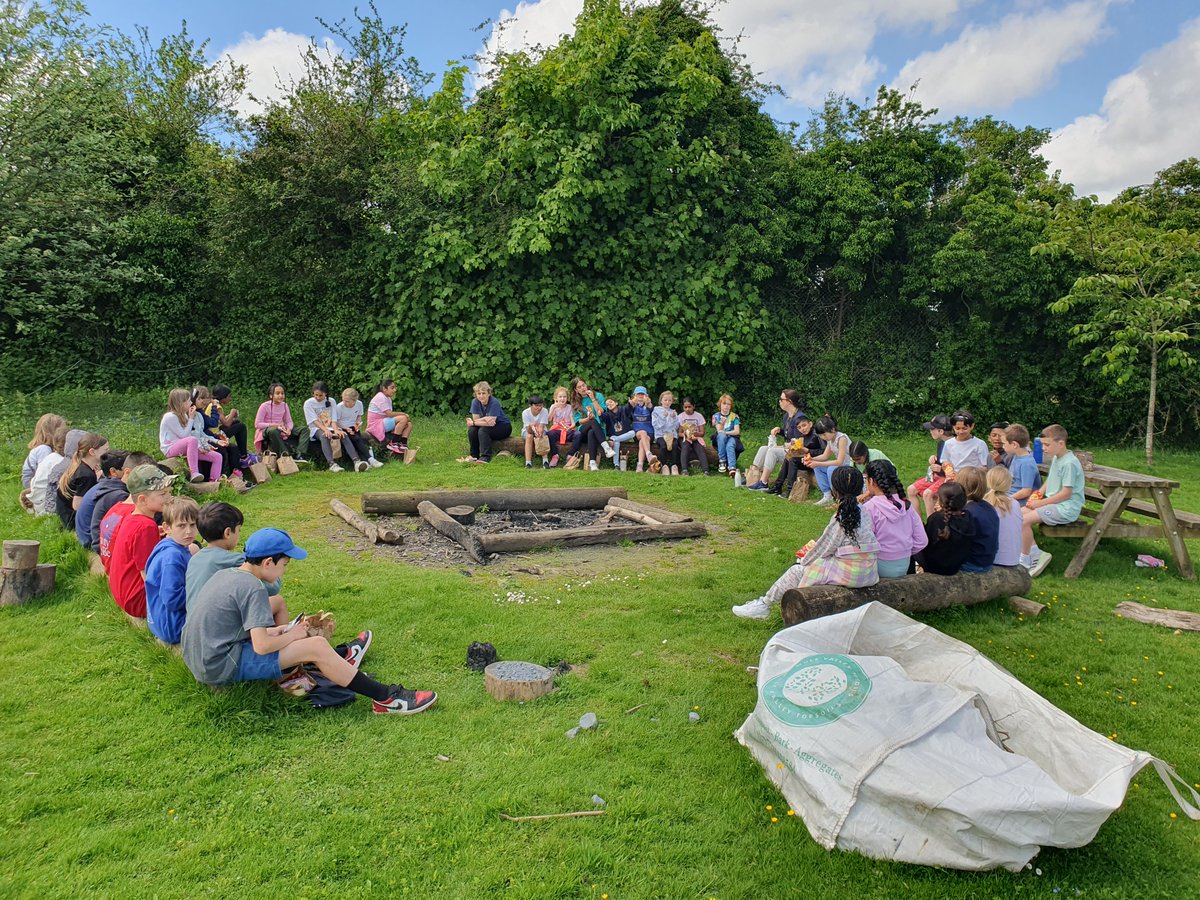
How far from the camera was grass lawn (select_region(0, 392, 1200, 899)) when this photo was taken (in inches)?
119

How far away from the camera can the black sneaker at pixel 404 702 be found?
4227 mm

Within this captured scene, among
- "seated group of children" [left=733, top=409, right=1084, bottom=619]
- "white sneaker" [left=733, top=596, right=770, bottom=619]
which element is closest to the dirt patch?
"white sneaker" [left=733, top=596, right=770, bottom=619]

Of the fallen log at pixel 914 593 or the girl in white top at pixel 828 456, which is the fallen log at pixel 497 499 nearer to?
the girl in white top at pixel 828 456

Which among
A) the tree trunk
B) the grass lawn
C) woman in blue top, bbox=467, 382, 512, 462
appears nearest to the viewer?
the grass lawn

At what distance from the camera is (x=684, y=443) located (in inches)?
465

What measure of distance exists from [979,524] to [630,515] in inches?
153

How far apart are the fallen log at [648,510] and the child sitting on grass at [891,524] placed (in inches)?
114

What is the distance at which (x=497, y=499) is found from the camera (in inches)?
354

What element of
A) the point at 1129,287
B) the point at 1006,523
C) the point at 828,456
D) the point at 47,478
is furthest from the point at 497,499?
the point at 1129,287

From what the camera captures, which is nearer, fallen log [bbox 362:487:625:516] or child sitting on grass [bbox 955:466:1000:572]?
child sitting on grass [bbox 955:466:1000:572]

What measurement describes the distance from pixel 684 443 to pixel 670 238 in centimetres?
453

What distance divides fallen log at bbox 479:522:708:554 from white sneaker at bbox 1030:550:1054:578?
315 centimetres

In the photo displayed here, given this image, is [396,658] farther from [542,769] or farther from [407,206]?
[407,206]

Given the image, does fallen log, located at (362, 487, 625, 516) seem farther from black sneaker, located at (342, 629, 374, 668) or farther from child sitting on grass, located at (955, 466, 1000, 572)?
child sitting on grass, located at (955, 466, 1000, 572)
